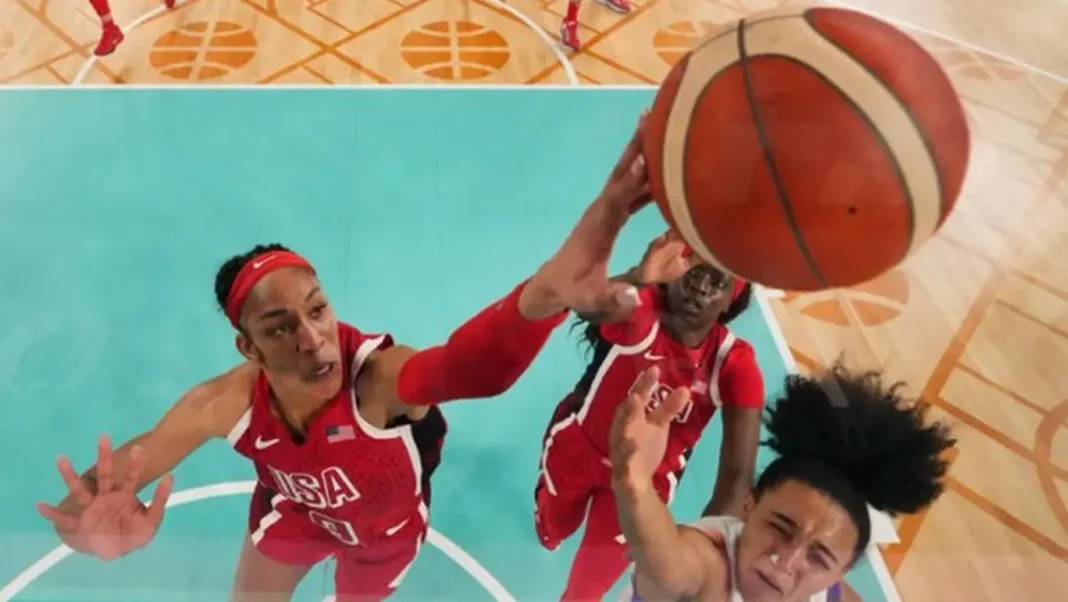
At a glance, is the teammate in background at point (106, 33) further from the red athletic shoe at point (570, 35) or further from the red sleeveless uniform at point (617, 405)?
the red sleeveless uniform at point (617, 405)

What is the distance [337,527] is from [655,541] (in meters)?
0.42

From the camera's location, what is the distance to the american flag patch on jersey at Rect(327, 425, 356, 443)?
101 centimetres

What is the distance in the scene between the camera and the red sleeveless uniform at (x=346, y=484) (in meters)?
1.01

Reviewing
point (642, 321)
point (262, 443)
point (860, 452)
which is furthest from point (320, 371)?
point (860, 452)

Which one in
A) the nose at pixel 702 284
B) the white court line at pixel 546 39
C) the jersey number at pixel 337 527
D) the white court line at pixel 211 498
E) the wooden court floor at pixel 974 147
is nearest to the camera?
the nose at pixel 702 284

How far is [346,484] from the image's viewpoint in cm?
104

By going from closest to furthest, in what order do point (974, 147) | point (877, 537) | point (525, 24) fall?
point (974, 147)
point (877, 537)
point (525, 24)

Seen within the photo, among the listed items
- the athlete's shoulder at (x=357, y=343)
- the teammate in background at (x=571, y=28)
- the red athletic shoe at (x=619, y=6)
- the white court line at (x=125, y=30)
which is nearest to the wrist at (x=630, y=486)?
the athlete's shoulder at (x=357, y=343)

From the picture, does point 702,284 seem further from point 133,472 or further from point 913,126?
point 133,472

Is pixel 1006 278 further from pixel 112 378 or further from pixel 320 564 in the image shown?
pixel 112 378

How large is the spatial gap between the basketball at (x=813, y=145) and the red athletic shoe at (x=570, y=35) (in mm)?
1600

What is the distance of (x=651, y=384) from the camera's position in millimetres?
940

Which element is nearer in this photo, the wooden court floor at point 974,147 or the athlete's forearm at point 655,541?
the athlete's forearm at point 655,541

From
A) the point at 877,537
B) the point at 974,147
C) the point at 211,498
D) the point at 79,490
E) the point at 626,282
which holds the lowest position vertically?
the point at 211,498
